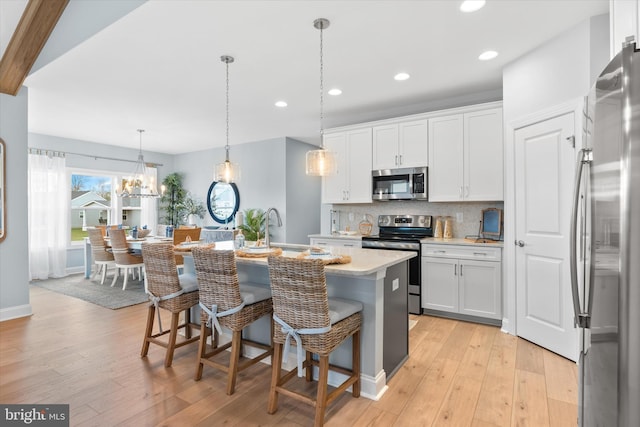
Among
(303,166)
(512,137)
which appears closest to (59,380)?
(512,137)

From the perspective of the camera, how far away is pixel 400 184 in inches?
173

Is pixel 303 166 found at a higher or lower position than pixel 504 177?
higher

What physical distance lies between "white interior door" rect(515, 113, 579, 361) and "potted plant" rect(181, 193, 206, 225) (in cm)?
643

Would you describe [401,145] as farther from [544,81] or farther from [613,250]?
[613,250]

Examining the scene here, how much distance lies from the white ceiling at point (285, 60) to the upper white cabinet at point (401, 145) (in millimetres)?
352

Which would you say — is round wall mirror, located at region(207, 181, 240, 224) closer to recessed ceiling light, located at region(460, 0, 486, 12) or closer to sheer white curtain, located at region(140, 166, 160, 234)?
sheer white curtain, located at region(140, 166, 160, 234)

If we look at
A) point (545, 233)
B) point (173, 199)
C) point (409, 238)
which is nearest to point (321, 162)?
point (409, 238)

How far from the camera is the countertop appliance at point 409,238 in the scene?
3934 millimetres

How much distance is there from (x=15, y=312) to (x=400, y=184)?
4.88 meters

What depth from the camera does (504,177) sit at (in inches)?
141

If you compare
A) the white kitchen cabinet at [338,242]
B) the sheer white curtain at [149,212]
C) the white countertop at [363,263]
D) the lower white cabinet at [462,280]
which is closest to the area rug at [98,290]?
the sheer white curtain at [149,212]

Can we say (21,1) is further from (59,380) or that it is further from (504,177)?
(504,177)

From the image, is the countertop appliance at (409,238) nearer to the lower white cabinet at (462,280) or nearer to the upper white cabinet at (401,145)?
the lower white cabinet at (462,280)

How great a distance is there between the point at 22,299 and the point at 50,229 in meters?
2.72
